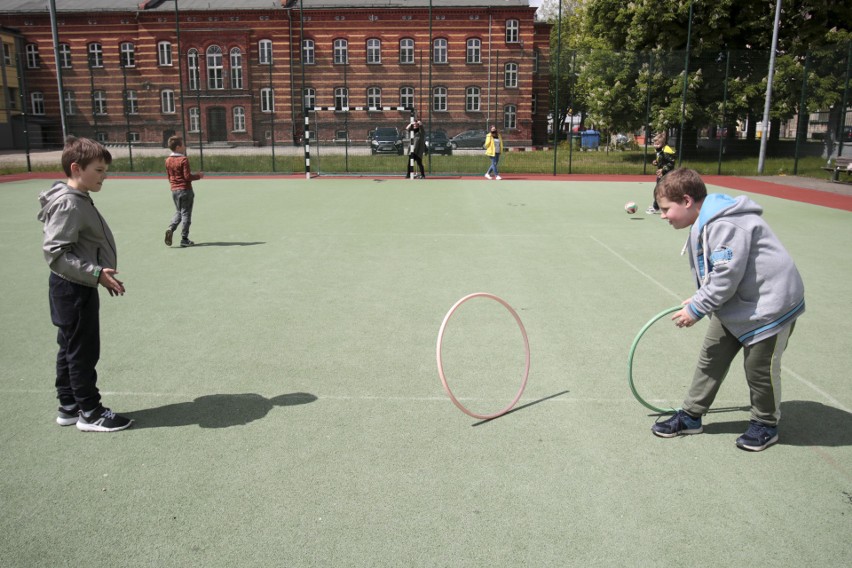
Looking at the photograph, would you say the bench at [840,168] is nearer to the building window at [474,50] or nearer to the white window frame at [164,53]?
the building window at [474,50]

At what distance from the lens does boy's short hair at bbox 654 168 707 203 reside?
13.1 feet

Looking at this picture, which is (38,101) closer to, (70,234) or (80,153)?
(80,153)

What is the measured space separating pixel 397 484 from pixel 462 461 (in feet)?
1.50

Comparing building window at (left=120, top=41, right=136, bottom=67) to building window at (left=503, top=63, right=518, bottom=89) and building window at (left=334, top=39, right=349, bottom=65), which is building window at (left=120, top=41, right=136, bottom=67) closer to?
building window at (left=334, top=39, right=349, bottom=65)

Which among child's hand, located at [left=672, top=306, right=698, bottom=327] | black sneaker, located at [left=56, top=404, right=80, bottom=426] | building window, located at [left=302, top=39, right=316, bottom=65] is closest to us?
child's hand, located at [left=672, top=306, right=698, bottom=327]

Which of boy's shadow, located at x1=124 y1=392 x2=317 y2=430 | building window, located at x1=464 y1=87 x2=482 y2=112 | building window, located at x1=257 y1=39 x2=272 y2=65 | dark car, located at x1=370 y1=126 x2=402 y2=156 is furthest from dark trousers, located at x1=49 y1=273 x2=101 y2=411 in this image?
building window, located at x1=257 y1=39 x2=272 y2=65

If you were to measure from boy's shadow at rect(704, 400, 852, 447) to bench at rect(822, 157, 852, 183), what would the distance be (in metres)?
20.4

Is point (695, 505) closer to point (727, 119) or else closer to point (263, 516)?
point (263, 516)

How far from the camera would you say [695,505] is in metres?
3.62

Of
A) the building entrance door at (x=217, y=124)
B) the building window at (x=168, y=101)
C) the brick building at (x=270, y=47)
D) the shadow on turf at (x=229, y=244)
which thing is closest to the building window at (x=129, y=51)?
the brick building at (x=270, y=47)

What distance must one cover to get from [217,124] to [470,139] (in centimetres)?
2036

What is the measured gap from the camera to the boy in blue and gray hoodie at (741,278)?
3865 millimetres

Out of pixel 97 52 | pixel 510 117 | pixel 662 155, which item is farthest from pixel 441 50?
pixel 662 155

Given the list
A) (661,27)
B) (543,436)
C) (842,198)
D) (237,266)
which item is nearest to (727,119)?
(661,27)
